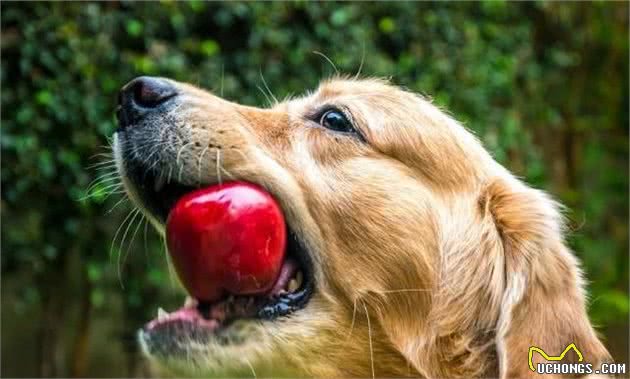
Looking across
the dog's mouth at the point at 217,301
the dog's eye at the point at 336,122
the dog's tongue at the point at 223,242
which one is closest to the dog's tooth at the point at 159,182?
the dog's mouth at the point at 217,301

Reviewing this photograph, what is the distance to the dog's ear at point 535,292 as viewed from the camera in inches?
130

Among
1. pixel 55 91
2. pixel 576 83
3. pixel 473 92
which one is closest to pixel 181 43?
pixel 55 91

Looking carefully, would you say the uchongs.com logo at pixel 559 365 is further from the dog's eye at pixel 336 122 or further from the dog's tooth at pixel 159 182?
the dog's tooth at pixel 159 182

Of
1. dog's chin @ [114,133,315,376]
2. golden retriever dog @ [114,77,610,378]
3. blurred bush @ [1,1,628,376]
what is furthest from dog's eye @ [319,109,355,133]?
blurred bush @ [1,1,628,376]

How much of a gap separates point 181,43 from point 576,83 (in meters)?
4.89

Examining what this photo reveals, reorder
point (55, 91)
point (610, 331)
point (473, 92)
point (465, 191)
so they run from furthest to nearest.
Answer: point (610, 331), point (473, 92), point (55, 91), point (465, 191)

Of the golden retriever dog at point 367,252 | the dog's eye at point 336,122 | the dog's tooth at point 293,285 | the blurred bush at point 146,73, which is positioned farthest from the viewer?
the blurred bush at point 146,73

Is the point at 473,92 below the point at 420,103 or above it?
above

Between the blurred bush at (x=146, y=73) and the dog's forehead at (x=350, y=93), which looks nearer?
the dog's forehead at (x=350, y=93)

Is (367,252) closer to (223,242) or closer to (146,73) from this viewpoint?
(223,242)

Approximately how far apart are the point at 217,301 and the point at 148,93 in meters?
0.79

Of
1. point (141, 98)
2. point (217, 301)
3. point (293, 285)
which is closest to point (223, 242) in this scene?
point (217, 301)

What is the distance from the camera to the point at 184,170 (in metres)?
3.46

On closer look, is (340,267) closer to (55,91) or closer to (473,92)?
(55,91)
